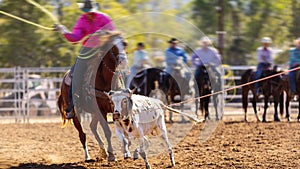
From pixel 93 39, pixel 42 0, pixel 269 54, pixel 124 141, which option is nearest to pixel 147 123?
pixel 124 141

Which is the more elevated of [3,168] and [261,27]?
[261,27]

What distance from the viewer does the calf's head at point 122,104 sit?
7.32 metres

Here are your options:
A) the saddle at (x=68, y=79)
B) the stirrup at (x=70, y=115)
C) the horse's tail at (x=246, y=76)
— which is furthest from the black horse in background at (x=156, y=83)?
the stirrup at (x=70, y=115)

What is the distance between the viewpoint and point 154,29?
8.81 m

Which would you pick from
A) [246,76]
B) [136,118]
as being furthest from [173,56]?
[136,118]

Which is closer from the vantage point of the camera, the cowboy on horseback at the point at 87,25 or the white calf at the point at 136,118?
the white calf at the point at 136,118

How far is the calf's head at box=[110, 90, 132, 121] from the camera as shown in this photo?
7316 millimetres

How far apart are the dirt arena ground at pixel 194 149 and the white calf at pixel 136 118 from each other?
1.31ft

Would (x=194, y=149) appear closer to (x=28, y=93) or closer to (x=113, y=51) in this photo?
(x=113, y=51)

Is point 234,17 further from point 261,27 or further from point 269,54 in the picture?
point 269,54

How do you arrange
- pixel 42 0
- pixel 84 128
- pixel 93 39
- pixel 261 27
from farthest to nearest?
pixel 261 27, pixel 42 0, pixel 84 128, pixel 93 39

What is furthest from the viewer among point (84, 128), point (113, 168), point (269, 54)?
point (269, 54)

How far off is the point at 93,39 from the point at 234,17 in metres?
18.7

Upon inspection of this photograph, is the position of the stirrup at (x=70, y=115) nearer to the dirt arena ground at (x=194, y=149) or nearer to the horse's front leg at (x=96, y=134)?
the horse's front leg at (x=96, y=134)
